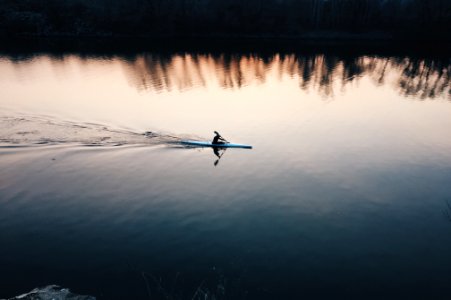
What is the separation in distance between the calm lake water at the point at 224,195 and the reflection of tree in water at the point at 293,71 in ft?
18.7

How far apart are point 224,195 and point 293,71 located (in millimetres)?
44024

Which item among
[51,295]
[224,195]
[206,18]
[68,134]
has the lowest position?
[224,195]

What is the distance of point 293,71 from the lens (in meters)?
59.1

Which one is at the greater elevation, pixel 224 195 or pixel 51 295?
pixel 51 295

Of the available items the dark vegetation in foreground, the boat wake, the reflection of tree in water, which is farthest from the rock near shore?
the dark vegetation in foreground

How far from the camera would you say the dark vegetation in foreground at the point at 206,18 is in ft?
280

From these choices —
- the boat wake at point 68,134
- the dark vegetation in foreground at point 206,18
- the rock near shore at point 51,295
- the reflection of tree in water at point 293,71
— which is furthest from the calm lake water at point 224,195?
the dark vegetation in foreground at point 206,18

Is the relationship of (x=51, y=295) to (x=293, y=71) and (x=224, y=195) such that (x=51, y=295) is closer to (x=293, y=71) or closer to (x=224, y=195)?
(x=224, y=195)

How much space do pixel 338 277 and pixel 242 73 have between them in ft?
155

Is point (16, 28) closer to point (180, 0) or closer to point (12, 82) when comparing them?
point (180, 0)

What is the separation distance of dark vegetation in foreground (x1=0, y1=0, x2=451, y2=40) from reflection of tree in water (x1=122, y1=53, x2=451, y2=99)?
2084 centimetres

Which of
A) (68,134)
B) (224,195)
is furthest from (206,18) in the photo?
(224,195)

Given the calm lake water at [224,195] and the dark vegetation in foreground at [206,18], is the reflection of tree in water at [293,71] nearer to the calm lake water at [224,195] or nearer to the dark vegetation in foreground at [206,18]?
the calm lake water at [224,195]

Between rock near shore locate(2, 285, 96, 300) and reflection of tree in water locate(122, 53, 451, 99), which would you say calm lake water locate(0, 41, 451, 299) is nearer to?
rock near shore locate(2, 285, 96, 300)
